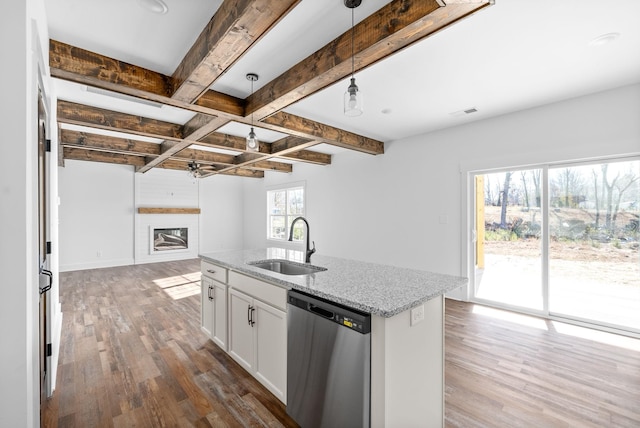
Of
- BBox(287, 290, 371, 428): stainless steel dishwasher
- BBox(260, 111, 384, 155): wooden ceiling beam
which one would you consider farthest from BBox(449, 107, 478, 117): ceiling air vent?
BBox(287, 290, 371, 428): stainless steel dishwasher

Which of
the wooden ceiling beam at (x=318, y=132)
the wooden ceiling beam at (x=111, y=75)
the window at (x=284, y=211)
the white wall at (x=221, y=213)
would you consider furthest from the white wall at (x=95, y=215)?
the wooden ceiling beam at (x=318, y=132)

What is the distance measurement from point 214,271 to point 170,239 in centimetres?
594

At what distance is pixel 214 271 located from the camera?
268cm

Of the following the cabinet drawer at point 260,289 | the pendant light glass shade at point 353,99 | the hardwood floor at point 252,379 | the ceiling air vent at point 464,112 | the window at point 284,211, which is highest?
the ceiling air vent at point 464,112

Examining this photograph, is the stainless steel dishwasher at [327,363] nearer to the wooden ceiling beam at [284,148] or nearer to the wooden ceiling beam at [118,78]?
the wooden ceiling beam at [118,78]

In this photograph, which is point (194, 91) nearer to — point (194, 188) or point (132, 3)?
point (132, 3)

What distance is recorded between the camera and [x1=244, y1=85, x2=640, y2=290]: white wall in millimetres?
3109

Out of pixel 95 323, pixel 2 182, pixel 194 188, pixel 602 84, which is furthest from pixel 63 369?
pixel 194 188

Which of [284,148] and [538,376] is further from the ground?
[284,148]

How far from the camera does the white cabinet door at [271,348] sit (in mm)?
1869

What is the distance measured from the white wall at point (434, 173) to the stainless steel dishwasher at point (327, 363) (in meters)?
3.25

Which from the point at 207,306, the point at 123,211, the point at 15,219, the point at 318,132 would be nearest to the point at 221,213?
the point at 123,211

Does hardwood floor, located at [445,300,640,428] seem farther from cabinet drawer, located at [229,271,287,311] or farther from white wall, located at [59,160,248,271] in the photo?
white wall, located at [59,160,248,271]

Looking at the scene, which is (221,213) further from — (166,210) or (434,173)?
(434,173)
